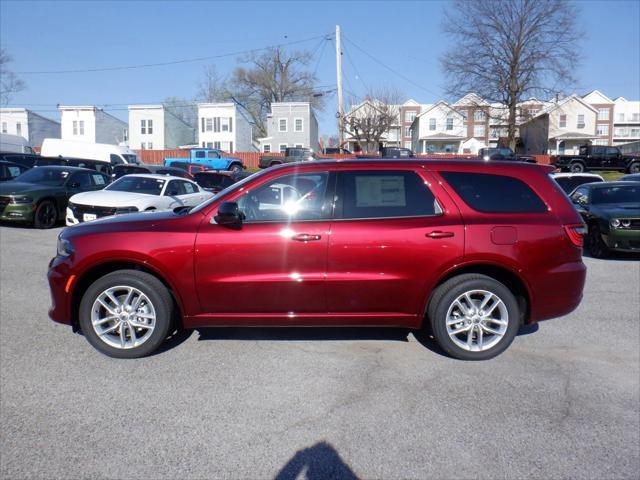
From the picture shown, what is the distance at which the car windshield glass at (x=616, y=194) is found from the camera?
1072cm

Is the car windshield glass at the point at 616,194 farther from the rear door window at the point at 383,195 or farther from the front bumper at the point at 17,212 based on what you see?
the front bumper at the point at 17,212

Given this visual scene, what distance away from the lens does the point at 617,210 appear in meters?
9.89

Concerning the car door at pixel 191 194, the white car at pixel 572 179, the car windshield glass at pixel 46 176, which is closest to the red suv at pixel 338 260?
the car door at pixel 191 194

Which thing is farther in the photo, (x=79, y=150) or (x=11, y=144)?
(x=11, y=144)

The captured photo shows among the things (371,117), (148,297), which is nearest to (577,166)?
(371,117)

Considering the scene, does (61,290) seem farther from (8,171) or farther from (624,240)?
(8,171)

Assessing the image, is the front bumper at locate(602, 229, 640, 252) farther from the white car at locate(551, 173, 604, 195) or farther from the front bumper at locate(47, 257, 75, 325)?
the front bumper at locate(47, 257, 75, 325)

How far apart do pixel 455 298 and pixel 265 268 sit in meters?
1.71

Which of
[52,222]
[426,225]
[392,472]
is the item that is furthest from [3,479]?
[52,222]

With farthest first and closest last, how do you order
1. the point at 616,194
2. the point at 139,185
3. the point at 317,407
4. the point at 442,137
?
the point at 442,137, the point at 139,185, the point at 616,194, the point at 317,407

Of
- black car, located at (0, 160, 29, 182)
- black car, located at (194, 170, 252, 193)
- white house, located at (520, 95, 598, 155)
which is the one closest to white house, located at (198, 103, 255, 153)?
white house, located at (520, 95, 598, 155)

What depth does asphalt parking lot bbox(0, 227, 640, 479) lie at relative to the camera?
316cm

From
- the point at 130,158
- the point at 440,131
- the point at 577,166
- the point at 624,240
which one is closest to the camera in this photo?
the point at 624,240

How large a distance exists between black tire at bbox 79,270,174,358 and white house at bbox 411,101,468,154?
58.6m
